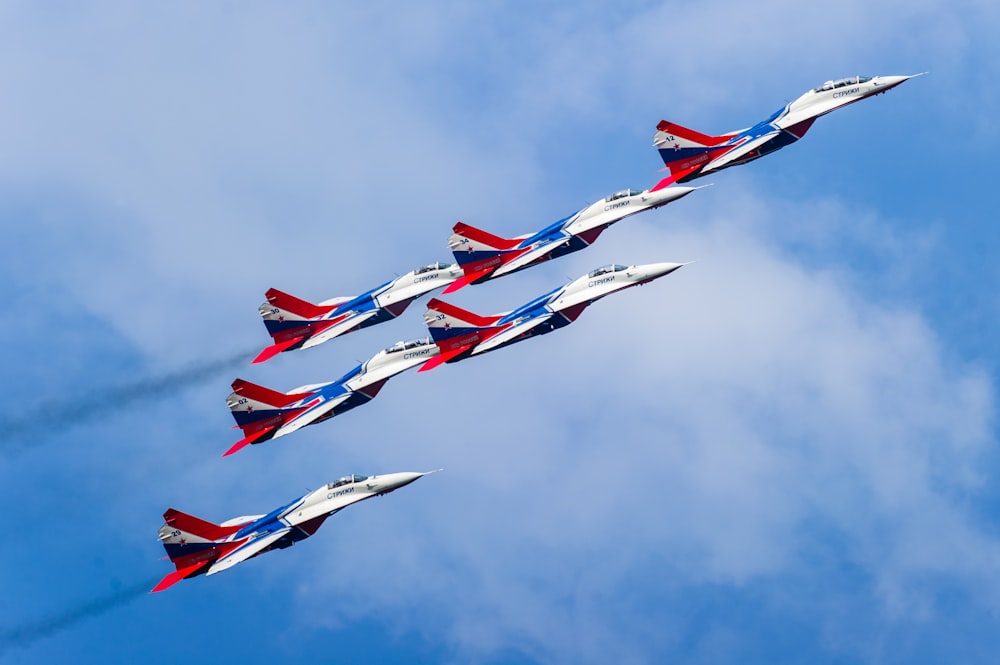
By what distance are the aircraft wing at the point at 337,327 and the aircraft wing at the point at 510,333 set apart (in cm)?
1074

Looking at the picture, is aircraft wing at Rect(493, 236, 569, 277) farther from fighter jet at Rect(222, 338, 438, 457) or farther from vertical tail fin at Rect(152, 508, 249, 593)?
vertical tail fin at Rect(152, 508, 249, 593)

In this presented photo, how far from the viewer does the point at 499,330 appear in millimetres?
180500

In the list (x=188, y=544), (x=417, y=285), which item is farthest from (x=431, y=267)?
(x=188, y=544)

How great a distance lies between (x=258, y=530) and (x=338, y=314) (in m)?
19.8

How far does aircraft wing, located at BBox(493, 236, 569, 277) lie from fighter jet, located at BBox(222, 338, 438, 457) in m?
7.90

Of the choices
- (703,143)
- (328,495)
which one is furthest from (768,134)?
(328,495)

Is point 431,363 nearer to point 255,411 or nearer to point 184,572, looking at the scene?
point 255,411

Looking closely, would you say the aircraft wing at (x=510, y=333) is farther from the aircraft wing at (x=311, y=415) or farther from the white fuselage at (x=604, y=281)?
the aircraft wing at (x=311, y=415)

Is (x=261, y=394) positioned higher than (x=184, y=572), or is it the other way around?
(x=261, y=394)

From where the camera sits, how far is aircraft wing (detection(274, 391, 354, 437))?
181m

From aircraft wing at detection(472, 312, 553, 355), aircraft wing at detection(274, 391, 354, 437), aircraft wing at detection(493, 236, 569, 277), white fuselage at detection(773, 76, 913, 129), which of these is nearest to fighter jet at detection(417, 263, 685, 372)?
aircraft wing at detection(472, 312, 553, 355)

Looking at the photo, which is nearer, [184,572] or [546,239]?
[184,572]

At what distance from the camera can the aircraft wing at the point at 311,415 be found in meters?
181

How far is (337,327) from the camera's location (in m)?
186
